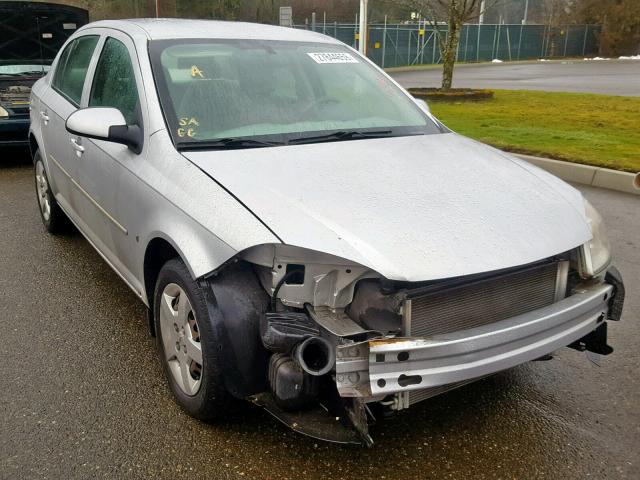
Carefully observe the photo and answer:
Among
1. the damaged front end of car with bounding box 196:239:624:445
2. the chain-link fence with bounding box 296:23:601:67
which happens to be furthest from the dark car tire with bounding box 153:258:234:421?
the chain-link fence with bounding box 296:23:601:67

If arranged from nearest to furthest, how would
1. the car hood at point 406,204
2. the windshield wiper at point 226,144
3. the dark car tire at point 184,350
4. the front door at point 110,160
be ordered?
1. the car hood at point 406,204
2. the dark car tire at point 184,350
3. the windshield wiper at point 226,144
4. the front door at point 110,160

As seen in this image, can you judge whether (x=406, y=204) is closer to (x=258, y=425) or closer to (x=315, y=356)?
(x=315, y=356)

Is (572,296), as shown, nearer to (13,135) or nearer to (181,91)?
(181,91)

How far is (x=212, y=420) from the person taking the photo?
2.82 metres

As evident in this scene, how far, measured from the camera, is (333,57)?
13.4ft

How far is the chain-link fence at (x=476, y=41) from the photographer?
107ft

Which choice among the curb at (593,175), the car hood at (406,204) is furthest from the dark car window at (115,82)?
the curb at (593,175)

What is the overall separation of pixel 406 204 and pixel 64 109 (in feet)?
9.66

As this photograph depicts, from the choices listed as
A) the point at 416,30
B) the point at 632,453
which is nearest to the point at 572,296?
the point at 632,453

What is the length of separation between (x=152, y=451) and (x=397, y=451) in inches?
40.1

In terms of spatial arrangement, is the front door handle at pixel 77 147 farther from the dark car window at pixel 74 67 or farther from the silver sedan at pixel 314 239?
the dark car window at pixel 74 67

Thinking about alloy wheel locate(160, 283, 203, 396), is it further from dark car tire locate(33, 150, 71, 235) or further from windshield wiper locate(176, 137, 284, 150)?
dark car tire locate(33, 150, 71, 235)

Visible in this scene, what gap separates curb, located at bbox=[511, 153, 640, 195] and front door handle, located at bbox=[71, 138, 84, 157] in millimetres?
5551

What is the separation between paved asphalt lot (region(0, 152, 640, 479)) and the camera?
2.59m
